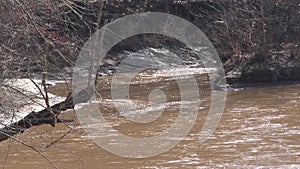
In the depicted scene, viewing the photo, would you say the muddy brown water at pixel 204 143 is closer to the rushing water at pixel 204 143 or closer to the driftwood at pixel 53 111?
the rushing water at pixel 204 143

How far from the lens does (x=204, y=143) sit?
9.12 m

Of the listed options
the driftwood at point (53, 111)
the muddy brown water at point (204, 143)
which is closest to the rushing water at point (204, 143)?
the muddy brown water at point (204, 143)

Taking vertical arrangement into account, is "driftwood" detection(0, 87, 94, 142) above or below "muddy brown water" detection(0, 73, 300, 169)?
above

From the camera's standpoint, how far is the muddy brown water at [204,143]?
8.10 meters

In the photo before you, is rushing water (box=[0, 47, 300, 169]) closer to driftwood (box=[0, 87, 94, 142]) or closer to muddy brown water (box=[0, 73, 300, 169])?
muddy brown water (box=[0, 73, 300, 169])

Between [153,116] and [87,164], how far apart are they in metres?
3.45

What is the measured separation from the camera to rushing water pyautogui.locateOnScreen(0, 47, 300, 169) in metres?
8.12

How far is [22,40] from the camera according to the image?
15.6 ft

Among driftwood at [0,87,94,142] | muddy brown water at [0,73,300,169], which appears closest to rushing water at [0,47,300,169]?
muddy brown water at [0,73,300,169]

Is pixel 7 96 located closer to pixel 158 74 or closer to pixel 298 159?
pixel 298 159

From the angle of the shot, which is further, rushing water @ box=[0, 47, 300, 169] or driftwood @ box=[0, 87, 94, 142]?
rushing water @ box=[0, 47, 300, 169]

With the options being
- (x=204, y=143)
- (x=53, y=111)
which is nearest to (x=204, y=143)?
(x=204, y=143)

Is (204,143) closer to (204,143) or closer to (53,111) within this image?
(204,143)

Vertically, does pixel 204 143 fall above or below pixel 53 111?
below
